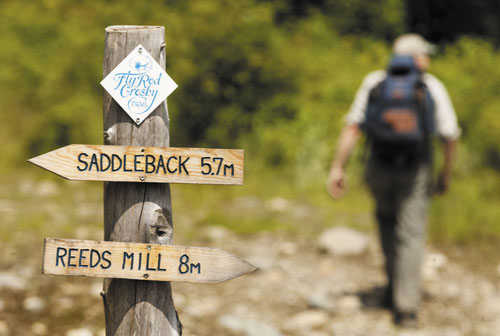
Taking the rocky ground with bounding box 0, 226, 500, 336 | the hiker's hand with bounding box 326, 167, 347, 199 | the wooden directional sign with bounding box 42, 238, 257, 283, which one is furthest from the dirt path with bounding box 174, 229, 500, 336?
the wooden directional sign with bounding box 42, 238, 257, 283

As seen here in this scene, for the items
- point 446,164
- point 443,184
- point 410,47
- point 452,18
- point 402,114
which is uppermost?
point 452,18

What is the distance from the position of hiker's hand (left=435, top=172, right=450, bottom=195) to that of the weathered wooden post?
2.78 meters

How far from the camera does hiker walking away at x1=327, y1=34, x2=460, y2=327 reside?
457 centimetres

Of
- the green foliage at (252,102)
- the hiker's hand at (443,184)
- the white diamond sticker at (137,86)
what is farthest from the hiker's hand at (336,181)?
the white diamond sticker at (137,86)

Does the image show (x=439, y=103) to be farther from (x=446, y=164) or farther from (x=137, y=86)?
(x=137, y=86)

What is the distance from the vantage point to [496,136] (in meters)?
7.82

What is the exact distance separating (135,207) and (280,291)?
295cm

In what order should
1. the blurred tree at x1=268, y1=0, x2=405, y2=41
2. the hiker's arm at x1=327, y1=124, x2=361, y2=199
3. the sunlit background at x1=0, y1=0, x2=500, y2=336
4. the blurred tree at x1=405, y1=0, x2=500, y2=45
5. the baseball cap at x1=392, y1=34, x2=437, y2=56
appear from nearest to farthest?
1. the baseball cap at x1=392, y1=34, x2=437, y2=56
2. the hiker's arm at x1=327, y1=124, x2=361, y2=199
3. the sunlit background at x1=0, y1=0, x2=500, y2=336
4. the blurred tree at x1=268, y1=0, x2=405, y2=41
5. the blurred tree at x1=405, y1=0, x2=500, y2=45

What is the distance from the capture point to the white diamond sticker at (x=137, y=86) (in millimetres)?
2564

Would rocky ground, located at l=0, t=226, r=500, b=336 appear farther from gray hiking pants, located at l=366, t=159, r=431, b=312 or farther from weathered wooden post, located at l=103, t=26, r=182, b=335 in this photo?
weathered wooden post, located at l=103, t=26, r=182, b=335

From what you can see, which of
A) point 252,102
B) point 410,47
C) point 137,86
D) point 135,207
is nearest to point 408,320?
point 410,47

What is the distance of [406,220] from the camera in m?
4.79

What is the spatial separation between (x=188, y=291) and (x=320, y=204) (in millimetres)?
2523

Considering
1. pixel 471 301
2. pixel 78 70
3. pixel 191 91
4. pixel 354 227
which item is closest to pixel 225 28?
pixel 191 91
